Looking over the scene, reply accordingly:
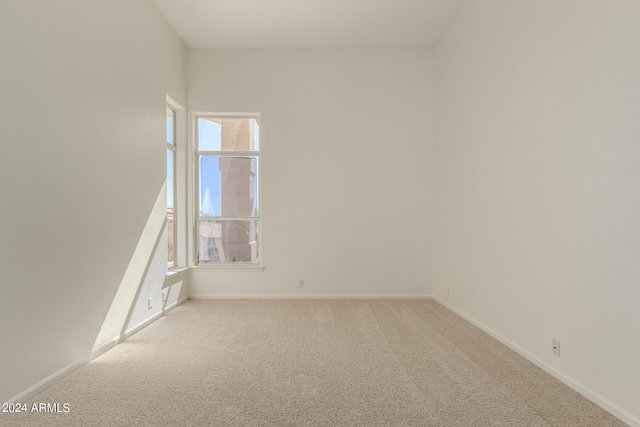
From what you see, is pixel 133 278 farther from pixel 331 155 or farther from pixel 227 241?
pixel 331 155

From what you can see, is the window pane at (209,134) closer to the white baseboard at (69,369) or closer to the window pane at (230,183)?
the window pane at (230,183)

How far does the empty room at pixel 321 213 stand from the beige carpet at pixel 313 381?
22 mm

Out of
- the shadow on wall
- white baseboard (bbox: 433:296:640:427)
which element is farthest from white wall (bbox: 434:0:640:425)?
the shadow on wall

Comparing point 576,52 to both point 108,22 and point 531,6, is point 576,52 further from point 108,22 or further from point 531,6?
point 108,22

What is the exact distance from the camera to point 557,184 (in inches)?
105

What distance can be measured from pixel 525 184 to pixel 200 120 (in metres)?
4.32

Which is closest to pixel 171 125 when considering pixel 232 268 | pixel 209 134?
pixel 209 134

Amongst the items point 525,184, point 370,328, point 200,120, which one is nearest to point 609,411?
point 525,184

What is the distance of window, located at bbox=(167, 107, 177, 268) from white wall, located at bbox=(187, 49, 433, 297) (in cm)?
43

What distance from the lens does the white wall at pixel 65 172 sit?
223 cm

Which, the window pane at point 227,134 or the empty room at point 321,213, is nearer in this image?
the empty room at point 321,213

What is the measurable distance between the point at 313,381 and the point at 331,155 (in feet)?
11.2

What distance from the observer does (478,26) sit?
395 cm

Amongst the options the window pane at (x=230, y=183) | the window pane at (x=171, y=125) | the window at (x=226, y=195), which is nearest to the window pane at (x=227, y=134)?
the window at (x=226, y=195)
